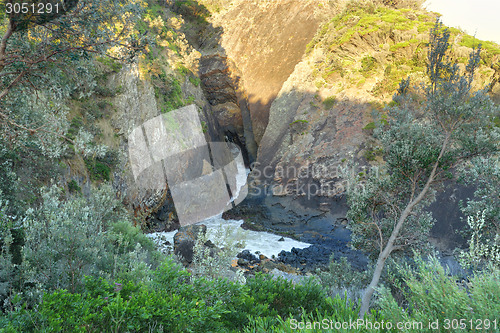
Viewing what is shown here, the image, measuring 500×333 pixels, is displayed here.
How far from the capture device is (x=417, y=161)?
9578 mm

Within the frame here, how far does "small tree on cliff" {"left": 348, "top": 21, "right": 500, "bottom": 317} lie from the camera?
913 centimetres

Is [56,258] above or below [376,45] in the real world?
below

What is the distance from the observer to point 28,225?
18.7 feet

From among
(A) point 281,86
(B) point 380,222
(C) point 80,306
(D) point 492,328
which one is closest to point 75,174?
(C) point 80,306

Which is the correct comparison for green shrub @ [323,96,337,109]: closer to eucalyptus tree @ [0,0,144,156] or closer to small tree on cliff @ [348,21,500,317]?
small tree on cliff @ [348,21,500,317]

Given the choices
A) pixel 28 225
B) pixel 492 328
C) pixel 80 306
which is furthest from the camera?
pixel 28 225

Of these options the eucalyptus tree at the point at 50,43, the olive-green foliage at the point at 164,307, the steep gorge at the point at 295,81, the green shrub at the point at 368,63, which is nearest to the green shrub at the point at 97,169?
the steep gorge at the point at 295,81

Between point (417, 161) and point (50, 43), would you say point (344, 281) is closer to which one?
point (417, 161)

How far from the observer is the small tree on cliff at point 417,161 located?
30.0 ft

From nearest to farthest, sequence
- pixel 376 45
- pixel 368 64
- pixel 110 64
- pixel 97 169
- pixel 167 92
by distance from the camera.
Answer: pixel 97 169
pixel 110 64
pixel 167 92
pixel 368 64
pixel 376 45

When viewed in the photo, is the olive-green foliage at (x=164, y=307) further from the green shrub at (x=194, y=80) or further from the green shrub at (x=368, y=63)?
the green shrub at (x=368, y=63)

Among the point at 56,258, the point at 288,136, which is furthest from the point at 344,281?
the point at 288,136

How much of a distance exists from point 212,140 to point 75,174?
22121 millimetres

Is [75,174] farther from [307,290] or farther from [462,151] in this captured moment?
[462,151]
